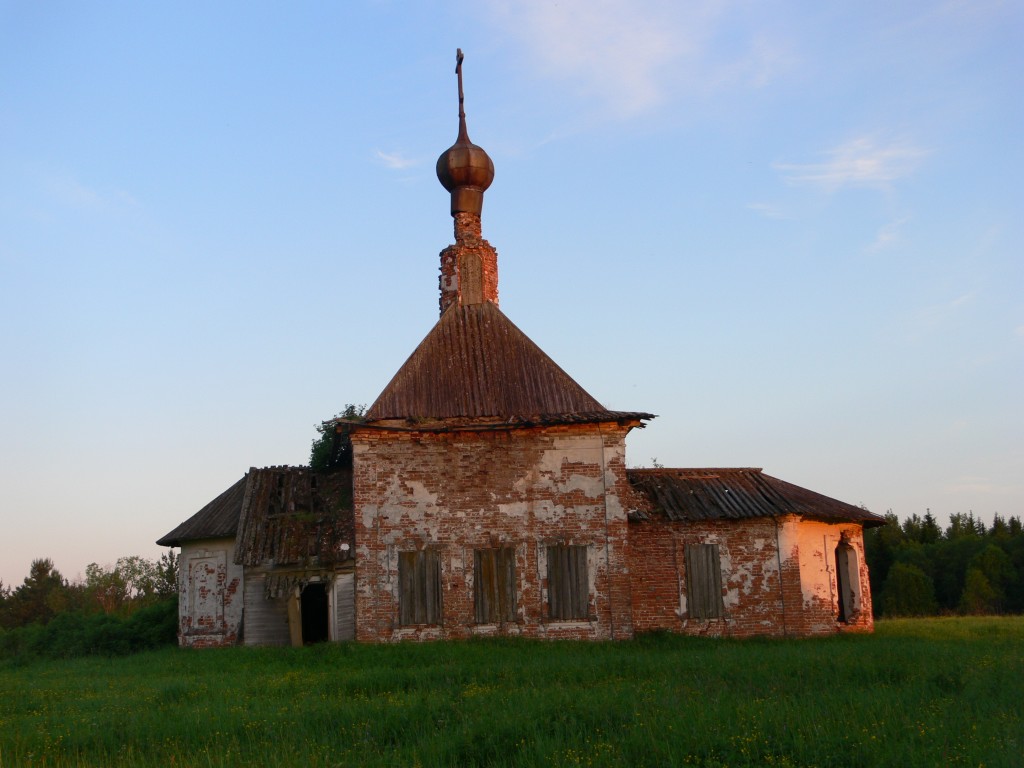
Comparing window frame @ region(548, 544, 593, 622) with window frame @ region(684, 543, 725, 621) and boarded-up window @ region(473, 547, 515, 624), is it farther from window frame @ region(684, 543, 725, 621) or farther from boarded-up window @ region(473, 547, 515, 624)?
window frame @ region(684, 543, 725, 621)

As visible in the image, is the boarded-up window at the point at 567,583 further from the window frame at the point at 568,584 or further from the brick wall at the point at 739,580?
the brick wall at the point at 739,580

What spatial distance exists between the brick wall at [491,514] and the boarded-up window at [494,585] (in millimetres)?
132

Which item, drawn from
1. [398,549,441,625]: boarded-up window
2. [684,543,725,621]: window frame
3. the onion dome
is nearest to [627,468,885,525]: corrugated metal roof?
[684,543,725,621]: window frame

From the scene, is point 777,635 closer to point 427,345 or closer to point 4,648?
point 427,345

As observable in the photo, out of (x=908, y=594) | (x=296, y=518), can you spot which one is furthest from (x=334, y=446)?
(x=908, y=594)

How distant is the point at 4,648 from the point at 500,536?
16045mm

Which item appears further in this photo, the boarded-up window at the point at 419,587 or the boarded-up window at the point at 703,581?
the boarded-up window at the point at 703,581

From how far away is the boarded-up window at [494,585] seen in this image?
782 inches

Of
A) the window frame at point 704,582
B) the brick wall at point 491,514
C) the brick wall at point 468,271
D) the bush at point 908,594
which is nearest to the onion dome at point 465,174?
the brick wall at point 468,271

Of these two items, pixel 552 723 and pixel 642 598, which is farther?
pixel 642 598

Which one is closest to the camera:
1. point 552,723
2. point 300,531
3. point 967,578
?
point 552,723

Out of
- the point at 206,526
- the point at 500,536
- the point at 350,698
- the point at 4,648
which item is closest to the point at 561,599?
the point at 500,536

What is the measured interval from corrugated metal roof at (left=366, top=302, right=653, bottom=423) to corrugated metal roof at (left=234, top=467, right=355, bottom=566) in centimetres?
301

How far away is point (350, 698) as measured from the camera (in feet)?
42.3
